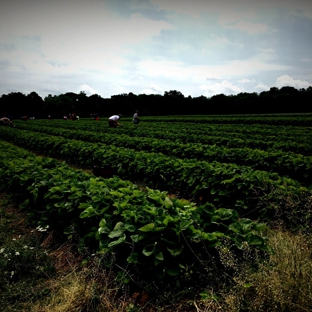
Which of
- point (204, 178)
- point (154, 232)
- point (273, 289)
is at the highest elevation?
point (154, 232)

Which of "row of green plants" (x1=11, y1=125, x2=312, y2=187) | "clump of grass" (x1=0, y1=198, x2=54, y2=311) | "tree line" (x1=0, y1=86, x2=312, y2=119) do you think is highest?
"tree line" (x1=0, y1=86, x2=312, y2=119)

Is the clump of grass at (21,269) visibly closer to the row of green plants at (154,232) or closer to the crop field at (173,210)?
the crop field at (173,210)

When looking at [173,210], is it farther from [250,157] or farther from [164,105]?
[164,105]

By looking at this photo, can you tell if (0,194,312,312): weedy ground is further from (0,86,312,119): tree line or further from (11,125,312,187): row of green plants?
(0,86,312,119): tree line

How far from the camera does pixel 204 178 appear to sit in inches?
252

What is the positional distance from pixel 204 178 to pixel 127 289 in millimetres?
4074

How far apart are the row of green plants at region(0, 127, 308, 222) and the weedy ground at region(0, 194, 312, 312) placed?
1.99 metres

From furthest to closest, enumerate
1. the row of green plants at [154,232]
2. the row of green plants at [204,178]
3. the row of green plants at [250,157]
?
the row of green plants at [250,157], the row of green plants at [204,178], the row of green plants at [154,232]

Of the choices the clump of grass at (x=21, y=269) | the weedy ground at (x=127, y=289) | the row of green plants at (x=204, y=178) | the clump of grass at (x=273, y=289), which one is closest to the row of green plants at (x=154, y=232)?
the weedy ground at (x=127, y=289)

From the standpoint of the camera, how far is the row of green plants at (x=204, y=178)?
5367mm

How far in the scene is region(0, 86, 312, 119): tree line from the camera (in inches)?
2677

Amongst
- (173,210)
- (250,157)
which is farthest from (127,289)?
(250,157)

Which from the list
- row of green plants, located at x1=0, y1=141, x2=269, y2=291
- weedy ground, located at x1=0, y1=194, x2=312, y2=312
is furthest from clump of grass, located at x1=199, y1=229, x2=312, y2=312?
row of green plants, located at x1=0, y1=141, x2=269, y2=291

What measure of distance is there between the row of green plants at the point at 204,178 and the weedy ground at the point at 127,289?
78.5 inches
